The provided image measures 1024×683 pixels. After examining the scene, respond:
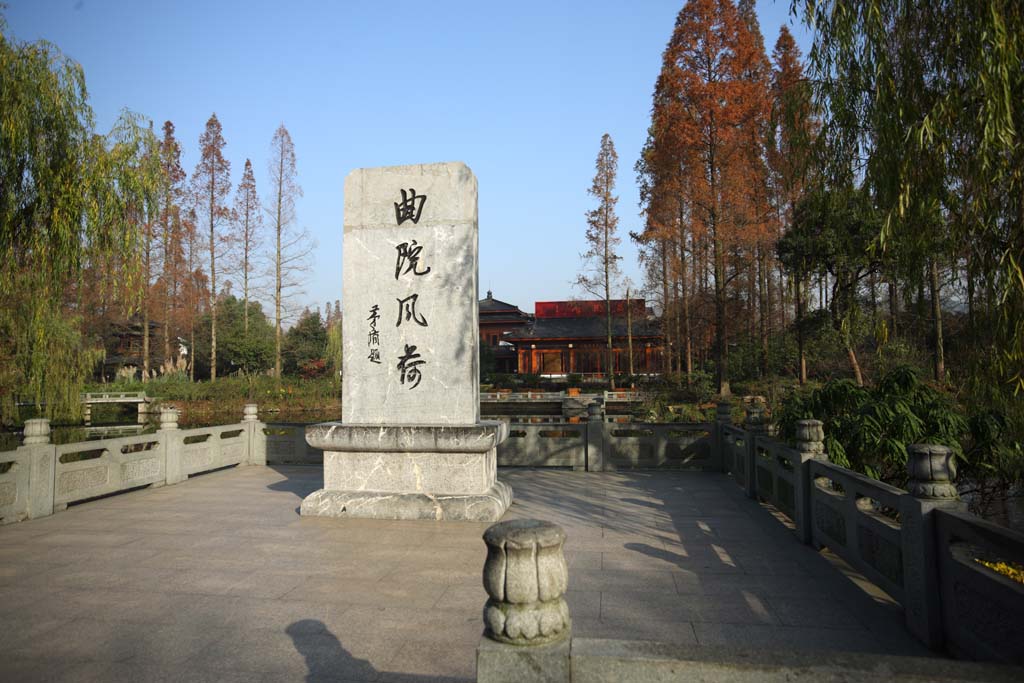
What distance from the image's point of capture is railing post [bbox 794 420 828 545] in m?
4.65

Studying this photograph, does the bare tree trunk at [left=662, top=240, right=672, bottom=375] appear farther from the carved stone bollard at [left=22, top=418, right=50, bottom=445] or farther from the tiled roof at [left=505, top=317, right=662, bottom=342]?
the carved stone bollard at [left=22, top=418, right=50, bottom=445]

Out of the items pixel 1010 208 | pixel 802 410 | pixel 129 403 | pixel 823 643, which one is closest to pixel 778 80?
pixel 802 410

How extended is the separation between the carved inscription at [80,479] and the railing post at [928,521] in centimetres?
726

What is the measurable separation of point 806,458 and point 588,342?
27177mm

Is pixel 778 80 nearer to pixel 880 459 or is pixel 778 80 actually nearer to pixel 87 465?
pixel 880 459

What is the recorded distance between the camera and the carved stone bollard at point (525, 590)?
163 centimetres

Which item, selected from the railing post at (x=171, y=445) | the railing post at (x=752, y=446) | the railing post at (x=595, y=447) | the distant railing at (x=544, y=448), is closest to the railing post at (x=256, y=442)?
the railing post at (x=171, y=445)

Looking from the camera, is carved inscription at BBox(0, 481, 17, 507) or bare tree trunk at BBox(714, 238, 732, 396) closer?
carved inscription at BBox(0, 481, 17, 507)

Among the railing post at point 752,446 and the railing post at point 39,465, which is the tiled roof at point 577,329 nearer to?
the railing post at point 752,446

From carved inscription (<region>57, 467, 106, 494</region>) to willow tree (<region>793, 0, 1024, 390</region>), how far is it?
7483 millimetres

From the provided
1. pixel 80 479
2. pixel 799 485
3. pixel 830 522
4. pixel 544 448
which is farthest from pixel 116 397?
pixel 830 522

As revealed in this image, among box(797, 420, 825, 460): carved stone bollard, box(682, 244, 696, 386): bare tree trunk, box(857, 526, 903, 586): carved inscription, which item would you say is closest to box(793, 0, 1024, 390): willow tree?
box(857, 526, 903, 586): carved inscription

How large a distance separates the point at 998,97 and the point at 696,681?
3203 millimetres

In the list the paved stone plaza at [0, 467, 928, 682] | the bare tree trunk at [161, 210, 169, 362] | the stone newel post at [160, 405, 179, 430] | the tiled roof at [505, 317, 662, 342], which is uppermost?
the bare tree trunk at [161, 210, 169, 362]
